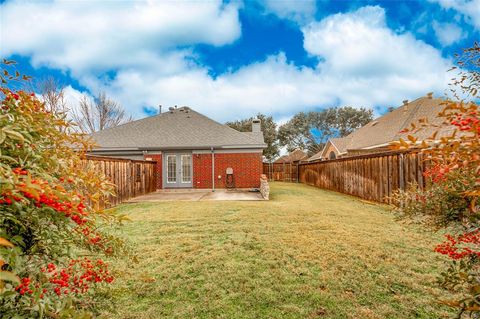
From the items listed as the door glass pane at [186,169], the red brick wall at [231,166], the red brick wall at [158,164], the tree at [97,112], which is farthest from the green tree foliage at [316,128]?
the red brick wall at [158,164]

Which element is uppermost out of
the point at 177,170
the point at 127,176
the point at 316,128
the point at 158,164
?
the point at 316,128

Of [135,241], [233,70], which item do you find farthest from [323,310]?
[233,70]

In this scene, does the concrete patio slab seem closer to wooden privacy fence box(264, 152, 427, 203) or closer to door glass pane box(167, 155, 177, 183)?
door glass pane box(167, 155, 177, 183)

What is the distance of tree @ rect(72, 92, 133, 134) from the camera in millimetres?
28844

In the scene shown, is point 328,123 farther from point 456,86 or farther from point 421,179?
point 456,86

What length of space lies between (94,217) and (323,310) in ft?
8.70

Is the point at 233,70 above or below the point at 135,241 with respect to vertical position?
above

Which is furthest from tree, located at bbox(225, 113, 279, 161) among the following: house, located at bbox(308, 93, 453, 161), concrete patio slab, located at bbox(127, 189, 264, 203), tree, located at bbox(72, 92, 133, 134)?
concrete patio slab, located at bbox(127, 189, 264, 203)

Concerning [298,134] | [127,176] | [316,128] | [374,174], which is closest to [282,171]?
[374,174]

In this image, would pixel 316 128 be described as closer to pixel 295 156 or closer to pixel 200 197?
pixel 295 156

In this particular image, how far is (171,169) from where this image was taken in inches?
664

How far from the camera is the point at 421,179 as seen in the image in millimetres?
7922

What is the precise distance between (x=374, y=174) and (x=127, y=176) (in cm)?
1090

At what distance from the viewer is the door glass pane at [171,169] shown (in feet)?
55.2
